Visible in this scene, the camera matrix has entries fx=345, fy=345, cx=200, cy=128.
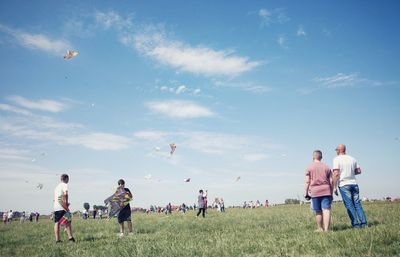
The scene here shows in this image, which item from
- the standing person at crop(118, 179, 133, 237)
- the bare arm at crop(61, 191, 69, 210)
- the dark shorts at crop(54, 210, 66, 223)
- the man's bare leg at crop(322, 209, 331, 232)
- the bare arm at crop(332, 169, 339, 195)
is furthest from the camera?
the standing person at crop(118, 179, 133, 237)

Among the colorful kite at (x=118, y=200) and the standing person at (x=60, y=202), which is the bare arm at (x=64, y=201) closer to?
the standing person at (x=60, y=202)

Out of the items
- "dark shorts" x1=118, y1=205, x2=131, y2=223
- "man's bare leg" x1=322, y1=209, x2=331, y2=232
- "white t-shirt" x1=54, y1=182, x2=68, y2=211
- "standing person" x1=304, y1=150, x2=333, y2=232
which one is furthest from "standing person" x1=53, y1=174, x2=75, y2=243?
"man's bare leg" x1=322, y1=209, x2=331, y2=232

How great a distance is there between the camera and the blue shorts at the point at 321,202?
31.4 feet

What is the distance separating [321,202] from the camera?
384 inches

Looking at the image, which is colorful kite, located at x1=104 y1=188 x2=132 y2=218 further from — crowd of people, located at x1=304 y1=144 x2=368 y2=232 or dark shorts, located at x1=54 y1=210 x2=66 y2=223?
crowd of people, located at x1=304 y1=144 x2=368 y2=232

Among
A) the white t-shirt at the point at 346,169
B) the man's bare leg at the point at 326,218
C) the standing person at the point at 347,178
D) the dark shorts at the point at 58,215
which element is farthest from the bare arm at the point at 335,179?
the dark shorts at the point at 58,215

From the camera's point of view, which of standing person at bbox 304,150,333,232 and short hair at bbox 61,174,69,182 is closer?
standing person at bbox 304,150,333,232

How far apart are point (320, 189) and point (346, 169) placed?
1.15 m

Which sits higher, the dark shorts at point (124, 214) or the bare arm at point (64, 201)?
the bare arm at point (64, 201)

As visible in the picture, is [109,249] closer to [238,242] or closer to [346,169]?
[238,242]

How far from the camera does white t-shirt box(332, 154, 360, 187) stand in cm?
1024

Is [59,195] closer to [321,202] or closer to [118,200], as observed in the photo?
[118,200]

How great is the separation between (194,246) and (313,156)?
4590 millimetres

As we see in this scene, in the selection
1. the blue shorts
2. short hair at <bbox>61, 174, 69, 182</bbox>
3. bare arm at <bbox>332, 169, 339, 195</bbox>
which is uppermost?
short hair at <bbox>61, 174, 69, 182</bbox>
